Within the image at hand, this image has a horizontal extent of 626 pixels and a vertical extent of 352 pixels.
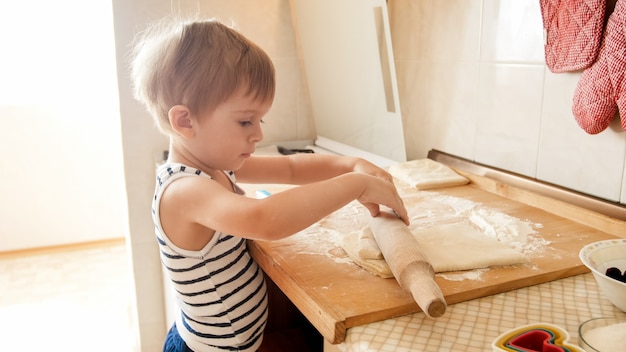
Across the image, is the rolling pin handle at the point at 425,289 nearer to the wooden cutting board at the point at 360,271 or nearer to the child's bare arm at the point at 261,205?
the wooden cutting board at the point at 360,271

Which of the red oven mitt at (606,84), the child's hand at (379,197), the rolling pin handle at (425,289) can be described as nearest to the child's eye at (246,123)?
the child's hand at (379,197)

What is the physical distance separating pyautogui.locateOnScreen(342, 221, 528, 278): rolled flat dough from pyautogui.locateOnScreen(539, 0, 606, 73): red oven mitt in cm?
37

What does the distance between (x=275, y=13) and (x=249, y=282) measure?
1092 millimetres

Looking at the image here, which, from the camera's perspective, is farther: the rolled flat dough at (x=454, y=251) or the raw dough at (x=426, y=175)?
the raw dough at (x=426, y=175)

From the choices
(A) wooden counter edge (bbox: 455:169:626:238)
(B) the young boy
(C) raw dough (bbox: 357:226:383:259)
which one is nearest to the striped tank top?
(B) the young boy

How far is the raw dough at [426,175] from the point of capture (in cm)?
130

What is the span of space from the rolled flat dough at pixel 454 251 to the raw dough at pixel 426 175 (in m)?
0.32

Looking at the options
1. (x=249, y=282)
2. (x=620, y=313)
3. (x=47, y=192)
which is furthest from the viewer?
(x=47, y=192)

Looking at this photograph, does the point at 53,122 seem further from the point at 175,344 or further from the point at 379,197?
the point at 379,197

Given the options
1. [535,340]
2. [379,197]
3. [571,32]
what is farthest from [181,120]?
[571,32]

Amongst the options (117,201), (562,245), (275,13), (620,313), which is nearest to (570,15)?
(562,245)

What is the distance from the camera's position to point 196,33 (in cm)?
89

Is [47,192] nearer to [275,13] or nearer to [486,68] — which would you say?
[275,13]

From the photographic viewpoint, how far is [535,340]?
2.03 ft
